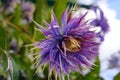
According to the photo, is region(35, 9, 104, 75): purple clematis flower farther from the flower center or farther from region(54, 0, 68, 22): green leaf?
region(54, 0, 68, 22): green leaf

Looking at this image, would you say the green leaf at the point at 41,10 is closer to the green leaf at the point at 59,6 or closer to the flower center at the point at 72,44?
the green leaf at the point at 59,6

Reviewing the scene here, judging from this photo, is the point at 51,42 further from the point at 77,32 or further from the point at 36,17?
the point at 36,17

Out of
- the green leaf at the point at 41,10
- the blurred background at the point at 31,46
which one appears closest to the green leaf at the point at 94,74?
the blurred background at the point at 31,46

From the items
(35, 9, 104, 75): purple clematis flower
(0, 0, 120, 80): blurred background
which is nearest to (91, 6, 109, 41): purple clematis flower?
(0, 0, 120, 80): blurred background

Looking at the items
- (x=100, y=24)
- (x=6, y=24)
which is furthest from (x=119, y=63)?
(x=6, y=24)

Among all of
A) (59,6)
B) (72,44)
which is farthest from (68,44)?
(59,6)

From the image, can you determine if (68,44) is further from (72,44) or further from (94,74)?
(94,74)
